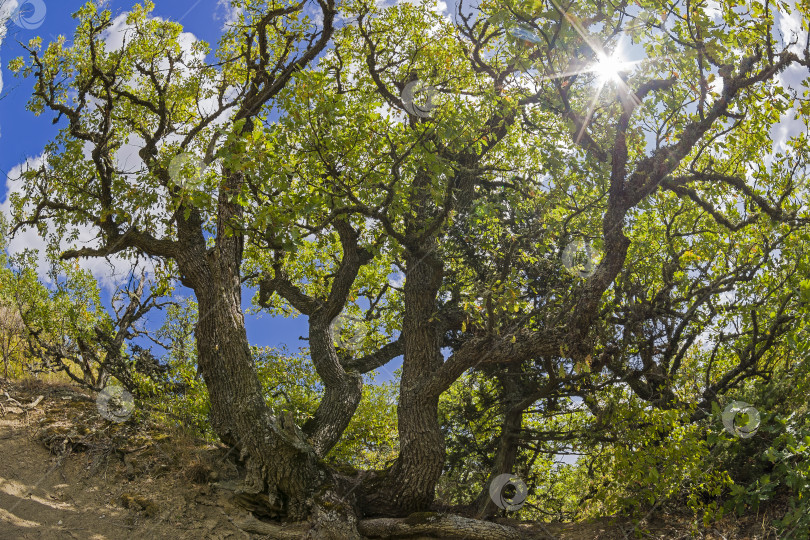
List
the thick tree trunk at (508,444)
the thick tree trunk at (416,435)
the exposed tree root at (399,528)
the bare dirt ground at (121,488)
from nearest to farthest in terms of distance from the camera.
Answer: the bare dirt ground at (121,488) < the exposed tree root at (399,528) < the thick tree trunk at (416,435) < the thick tree trunk at (508,444)

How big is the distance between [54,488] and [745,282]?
11.9m

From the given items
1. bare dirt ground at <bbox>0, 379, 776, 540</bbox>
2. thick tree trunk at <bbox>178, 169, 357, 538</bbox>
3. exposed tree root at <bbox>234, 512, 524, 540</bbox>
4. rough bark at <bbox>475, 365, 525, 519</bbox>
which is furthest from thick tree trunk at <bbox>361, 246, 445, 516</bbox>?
bare dirt ground at <bbox>0, 379, 776, 540</bbox>

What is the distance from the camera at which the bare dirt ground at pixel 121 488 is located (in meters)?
7.56

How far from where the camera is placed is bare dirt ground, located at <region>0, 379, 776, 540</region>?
298 inches

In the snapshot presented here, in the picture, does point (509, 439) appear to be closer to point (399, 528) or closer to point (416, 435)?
point (416, 435)

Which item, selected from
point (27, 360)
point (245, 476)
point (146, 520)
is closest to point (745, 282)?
point (245, 476)

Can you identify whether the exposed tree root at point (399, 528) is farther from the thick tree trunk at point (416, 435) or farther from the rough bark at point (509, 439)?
the rough bark at point (509, 439)

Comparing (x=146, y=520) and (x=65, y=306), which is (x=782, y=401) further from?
(x=65, y=306)

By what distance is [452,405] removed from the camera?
12.4 metres

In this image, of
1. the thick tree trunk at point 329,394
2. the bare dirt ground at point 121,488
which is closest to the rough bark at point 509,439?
the bare dirt ground at point 121,488

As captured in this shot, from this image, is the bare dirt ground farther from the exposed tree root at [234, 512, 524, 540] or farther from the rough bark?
the rough bark

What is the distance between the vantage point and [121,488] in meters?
8.45

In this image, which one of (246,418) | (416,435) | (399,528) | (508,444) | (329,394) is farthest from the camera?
(508,444)

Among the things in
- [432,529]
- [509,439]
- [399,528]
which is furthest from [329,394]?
[509,439]
